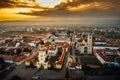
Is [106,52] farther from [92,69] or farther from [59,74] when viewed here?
[59,74]

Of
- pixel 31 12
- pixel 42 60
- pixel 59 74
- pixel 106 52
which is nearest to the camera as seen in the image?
pixel 59 74

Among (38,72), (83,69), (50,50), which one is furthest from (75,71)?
(50,50)

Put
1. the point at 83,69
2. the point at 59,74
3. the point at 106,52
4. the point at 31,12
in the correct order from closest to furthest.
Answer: the point at 59,74
the point at 83,69
the point at 31,12
the point at 106,52

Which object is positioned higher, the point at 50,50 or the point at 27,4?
the point at 27,4

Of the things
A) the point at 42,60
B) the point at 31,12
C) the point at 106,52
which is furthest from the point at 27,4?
the point at 106,52

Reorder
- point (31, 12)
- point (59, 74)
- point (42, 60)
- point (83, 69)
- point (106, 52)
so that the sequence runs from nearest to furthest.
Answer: point (59, 74)
point (83, 69)
point (42, 60)
point (31, 12)
point (106, 52)

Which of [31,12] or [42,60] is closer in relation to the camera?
[42,60]

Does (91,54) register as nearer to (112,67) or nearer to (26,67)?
(112,67)

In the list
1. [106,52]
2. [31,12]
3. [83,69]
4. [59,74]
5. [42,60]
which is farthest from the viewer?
[106,52]

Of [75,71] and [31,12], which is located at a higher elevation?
[31,12]
